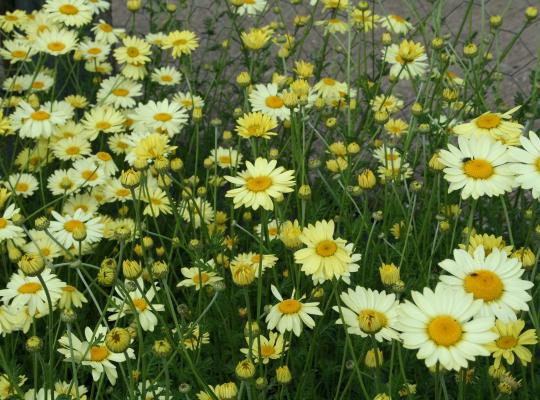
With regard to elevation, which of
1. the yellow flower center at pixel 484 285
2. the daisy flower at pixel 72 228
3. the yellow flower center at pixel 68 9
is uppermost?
the yellow flower center at pixel 68 9

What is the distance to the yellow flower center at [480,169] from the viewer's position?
4.04 feet

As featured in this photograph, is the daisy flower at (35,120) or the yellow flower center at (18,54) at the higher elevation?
the yellow flower center at (18,54)

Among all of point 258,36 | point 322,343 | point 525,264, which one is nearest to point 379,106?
point 258,36

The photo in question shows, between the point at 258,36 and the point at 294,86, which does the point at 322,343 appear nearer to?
the point at 294,86

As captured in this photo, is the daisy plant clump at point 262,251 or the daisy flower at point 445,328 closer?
the daisy flower at point 445,328

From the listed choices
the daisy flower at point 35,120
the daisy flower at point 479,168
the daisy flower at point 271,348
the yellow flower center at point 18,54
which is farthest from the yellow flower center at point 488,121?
the yellow flower center at point 18,54

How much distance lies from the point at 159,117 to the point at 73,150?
8.8 inches

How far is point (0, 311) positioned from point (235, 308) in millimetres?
428

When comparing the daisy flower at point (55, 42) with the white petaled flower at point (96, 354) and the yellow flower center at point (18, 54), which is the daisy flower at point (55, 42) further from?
the white petaled flower at point (96, 354)

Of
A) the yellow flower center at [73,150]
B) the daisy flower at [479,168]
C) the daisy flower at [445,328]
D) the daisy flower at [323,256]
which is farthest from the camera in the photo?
the yellow flower center at [73,150]

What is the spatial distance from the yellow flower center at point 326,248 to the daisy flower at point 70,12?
1.23 m

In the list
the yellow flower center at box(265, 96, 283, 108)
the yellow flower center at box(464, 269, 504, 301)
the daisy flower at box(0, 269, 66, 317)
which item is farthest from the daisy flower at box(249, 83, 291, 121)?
the yellow flower center at box(464, 269, 504, 301)

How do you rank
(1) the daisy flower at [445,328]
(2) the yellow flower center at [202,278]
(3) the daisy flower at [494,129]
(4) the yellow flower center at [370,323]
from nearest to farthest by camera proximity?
(1) the daisy flower at [445,328] → (4) the yellow flower center at [370,323] → (3) the daisy flower at [494,129] → (2) the yellow flower center at [202,278]

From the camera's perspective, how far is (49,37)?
214 centimetres
